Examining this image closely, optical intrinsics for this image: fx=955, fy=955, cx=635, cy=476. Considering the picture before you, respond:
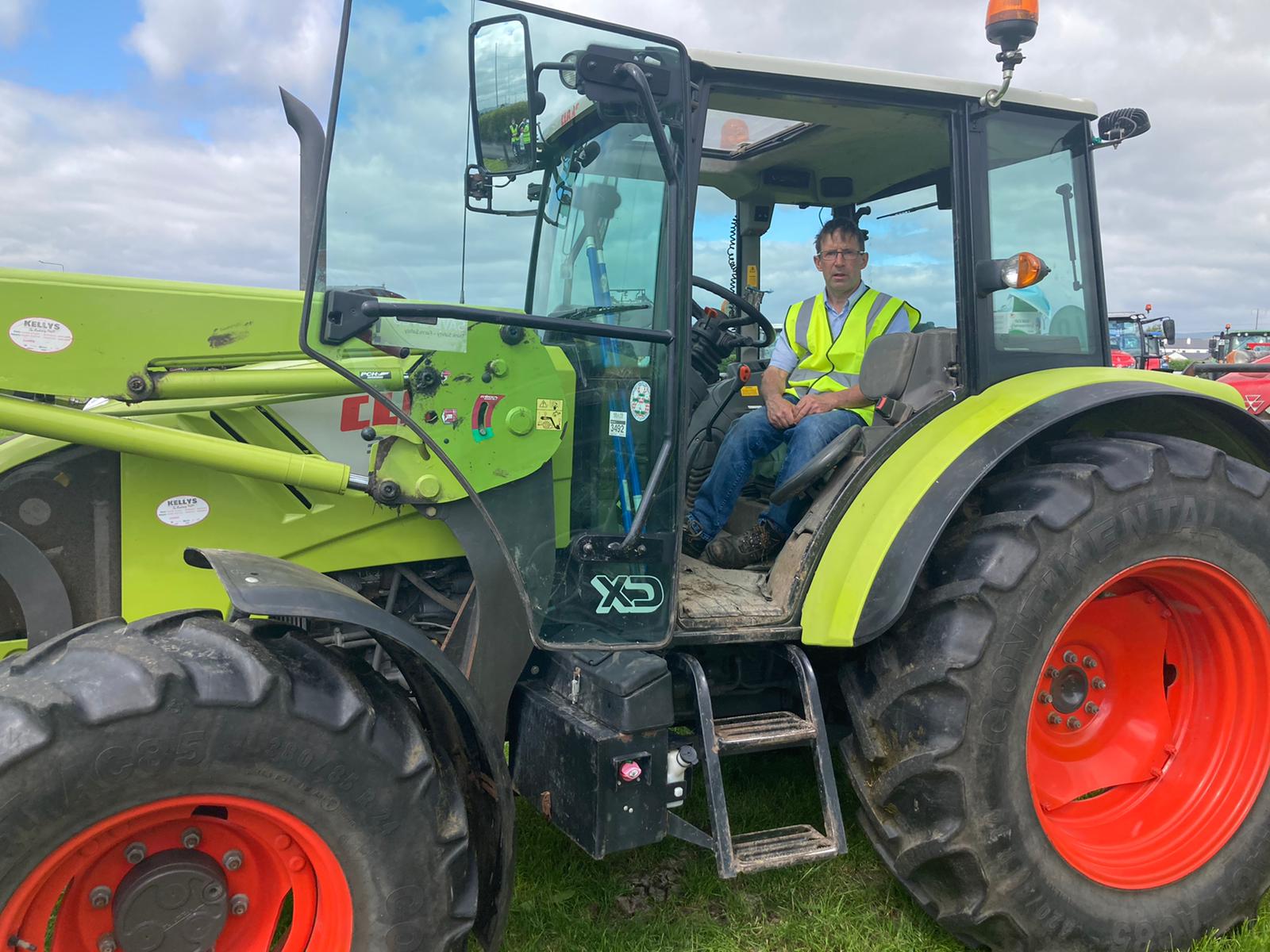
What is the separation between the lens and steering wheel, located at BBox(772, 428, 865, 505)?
2855 millimetres

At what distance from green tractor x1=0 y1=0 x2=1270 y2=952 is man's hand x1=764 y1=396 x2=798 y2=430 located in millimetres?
277

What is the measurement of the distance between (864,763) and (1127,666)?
1.07m

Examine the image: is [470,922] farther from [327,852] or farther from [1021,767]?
[1021,767]

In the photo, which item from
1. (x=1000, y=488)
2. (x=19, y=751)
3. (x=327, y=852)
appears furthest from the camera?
(x=1000, y=488)

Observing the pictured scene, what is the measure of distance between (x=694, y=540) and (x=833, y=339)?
2.90ft

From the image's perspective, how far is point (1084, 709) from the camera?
2967mm

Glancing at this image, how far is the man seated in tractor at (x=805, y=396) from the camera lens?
121 inches

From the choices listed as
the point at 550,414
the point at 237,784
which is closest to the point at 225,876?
the point at 237,784

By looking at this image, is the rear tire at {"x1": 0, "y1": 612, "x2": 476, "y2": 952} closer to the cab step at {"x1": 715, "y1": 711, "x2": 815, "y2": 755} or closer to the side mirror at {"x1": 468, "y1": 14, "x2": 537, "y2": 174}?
the cab step at {"x1": 715, "y1": 711, "x2": 815, "y2": 755}

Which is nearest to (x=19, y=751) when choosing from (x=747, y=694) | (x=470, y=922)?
(x=470, y=922)

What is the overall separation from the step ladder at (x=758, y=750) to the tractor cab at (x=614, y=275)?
6.2 inches

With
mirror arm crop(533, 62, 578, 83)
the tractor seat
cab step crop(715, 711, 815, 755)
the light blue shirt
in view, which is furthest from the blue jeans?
mirror arm crop(533, 62, 578, 83)

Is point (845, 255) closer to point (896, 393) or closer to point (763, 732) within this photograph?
point (896, 393)

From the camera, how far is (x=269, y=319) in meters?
2.48
